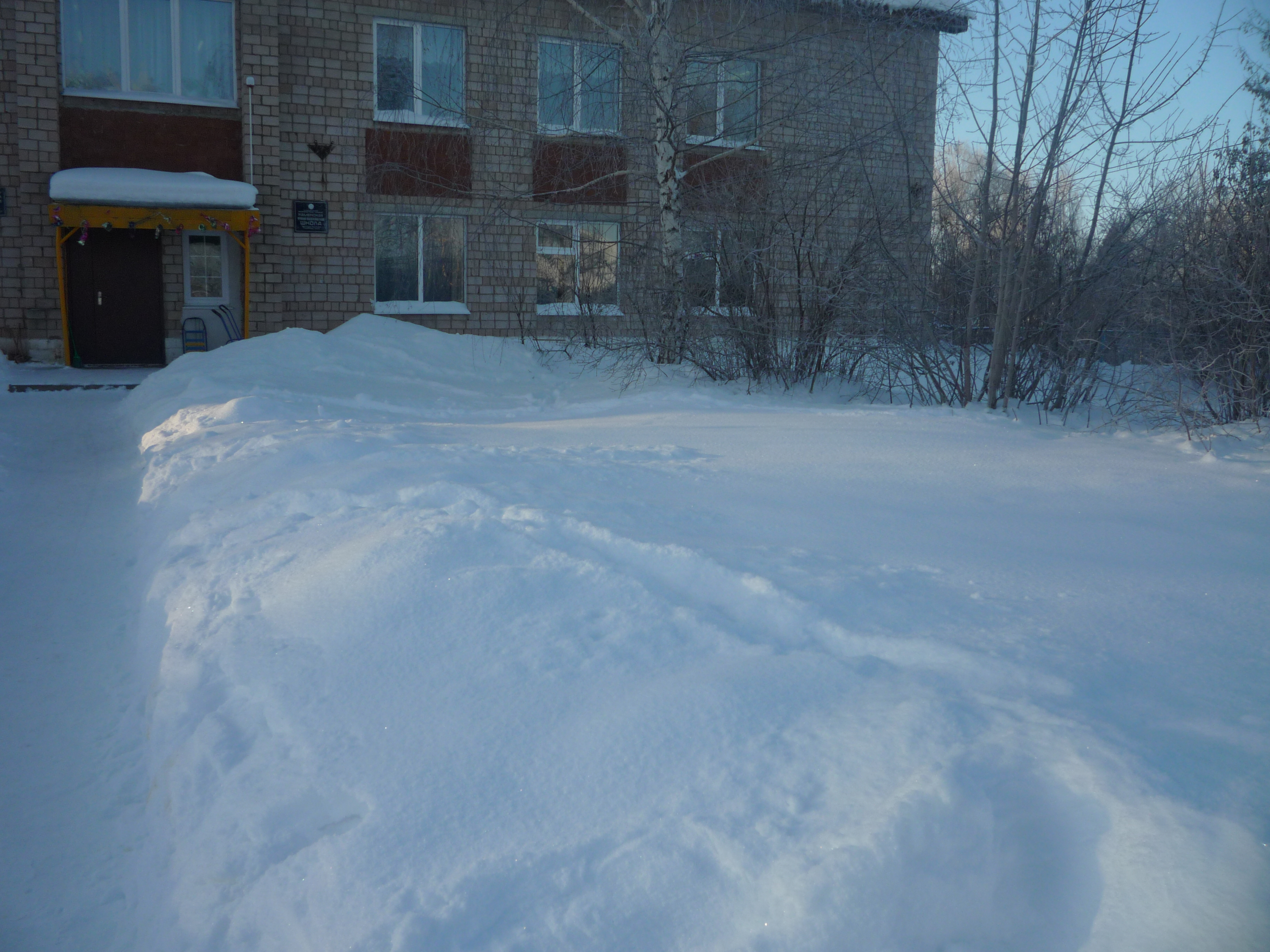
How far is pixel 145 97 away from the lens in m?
13.7

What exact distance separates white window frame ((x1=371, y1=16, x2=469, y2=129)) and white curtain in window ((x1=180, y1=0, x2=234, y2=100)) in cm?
203

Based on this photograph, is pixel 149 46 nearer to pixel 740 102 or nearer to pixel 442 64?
pixel 442 64

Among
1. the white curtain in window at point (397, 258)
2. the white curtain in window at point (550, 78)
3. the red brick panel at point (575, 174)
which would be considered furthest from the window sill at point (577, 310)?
the white curtain in window at point (550, 78)

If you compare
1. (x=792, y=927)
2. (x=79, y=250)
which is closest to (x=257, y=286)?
(x=79, y=250)

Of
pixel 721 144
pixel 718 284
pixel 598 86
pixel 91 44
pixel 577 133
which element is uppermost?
pixel 91 44

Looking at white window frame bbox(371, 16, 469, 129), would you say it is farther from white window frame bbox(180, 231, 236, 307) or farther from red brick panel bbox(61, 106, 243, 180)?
white window frame bbox(180, 231, 236, 307)

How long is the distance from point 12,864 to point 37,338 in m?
13.6

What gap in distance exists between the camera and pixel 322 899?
197cm

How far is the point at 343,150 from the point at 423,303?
2.58m

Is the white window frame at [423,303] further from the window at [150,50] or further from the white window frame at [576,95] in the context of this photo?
the window at [150,50]

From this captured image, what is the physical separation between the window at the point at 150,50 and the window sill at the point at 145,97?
0.04 feet

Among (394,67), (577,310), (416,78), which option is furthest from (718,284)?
(394,67)

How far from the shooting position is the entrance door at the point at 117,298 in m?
14.1

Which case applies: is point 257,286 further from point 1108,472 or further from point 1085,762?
point 1085,762
